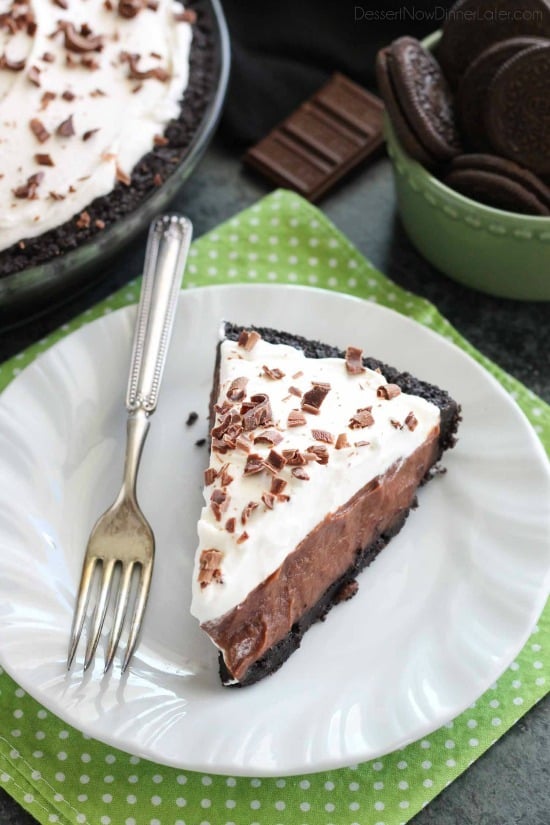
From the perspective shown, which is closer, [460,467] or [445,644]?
[445,644]

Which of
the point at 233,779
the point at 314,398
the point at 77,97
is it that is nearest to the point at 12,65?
the point at 77,97

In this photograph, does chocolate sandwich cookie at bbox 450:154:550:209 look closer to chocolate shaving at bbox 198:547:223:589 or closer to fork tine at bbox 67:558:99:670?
chocolate shaving at bbox 198:547:223:589

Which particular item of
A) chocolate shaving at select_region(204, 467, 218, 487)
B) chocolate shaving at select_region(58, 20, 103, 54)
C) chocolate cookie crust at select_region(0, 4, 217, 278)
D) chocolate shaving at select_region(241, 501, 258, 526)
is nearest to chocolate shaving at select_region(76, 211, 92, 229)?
chocolate cookie crust at select_region(0, 4, 217, 278)

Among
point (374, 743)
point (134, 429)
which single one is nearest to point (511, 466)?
point (374, 743)

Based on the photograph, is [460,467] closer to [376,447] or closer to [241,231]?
[376,447]

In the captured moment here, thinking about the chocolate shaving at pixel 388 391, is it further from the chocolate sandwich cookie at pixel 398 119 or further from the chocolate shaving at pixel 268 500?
the chocolate sandwich cookie at pixel 398 119
